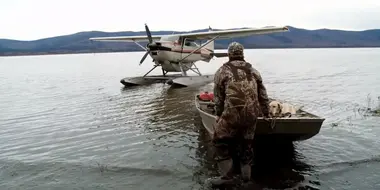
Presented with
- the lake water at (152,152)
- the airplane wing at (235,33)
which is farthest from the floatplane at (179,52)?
the lake water at (152,152)

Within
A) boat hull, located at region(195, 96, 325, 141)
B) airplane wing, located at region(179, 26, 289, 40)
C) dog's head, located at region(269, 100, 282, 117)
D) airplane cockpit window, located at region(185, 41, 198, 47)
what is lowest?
boat hull, located at region(195, 96, 325, 141)

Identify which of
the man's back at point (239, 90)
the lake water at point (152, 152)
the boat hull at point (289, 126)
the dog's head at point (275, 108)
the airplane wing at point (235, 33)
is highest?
the airplane wing at point (235, 33)

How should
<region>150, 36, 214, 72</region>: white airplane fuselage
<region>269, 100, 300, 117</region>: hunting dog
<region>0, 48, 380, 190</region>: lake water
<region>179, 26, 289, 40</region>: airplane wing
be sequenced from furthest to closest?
<region>150, 36, 214, 72</region>: white airplane fuselage → <region>179, 26, 289, 40</region>: airplane wing → <region>269, 100, 300, 117</region>: hunting dog → <region>0, 48, 380, 190</region>: lake water

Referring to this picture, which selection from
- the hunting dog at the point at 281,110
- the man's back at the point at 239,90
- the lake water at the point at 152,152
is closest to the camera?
the man's back at the point at 239,90

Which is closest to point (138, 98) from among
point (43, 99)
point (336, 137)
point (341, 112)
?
point (43, 99)

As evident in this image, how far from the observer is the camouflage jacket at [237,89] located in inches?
220

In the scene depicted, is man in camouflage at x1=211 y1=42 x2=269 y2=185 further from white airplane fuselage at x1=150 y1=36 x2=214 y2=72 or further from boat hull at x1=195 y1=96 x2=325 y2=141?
white airplane fuselage at x1=150 y1=36 x2=214 y2=72

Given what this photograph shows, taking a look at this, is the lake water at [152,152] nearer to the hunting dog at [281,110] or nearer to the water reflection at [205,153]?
the water reflection at [205,153]

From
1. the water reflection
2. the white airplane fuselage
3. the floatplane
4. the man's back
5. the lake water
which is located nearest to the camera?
the man's back

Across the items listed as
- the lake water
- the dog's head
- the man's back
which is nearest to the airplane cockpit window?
the lake water

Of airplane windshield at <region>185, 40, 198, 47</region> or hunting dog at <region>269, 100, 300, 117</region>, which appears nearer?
hunting dog at <region>269, 100, 300, 117</region>

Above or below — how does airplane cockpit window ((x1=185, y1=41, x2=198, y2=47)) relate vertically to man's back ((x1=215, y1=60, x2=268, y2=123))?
above

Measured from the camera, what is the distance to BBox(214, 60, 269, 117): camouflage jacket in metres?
5.59

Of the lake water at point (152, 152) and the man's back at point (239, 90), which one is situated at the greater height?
the man's back at point (239, 90)
